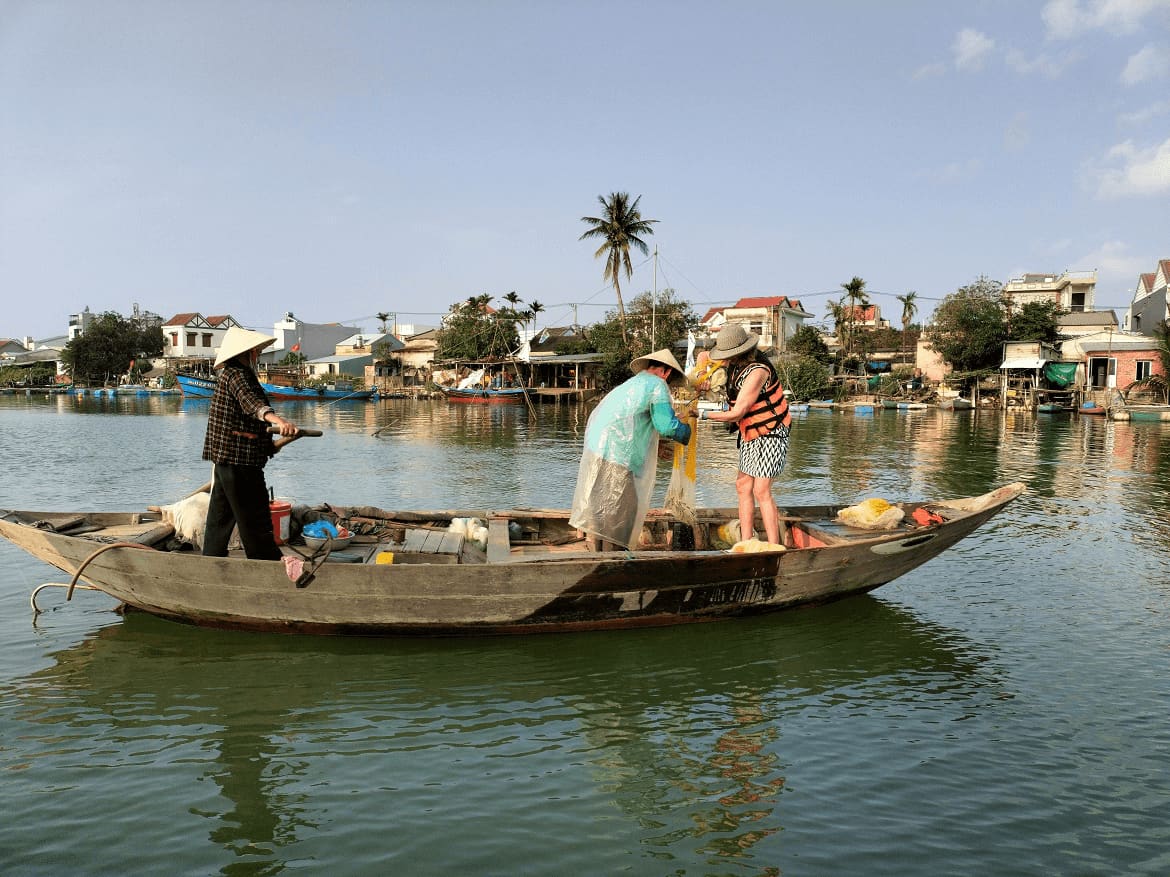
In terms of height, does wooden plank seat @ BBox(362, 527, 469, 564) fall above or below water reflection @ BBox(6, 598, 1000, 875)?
above

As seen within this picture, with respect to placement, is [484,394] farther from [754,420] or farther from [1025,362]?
[754,420]

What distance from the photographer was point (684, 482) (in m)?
6.74

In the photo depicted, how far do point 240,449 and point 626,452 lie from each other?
2632 millimetres

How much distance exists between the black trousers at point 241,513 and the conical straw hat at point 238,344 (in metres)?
0.73

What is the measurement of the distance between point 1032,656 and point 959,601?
1.39 meters

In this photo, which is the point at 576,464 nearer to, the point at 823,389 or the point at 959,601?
the point at 959,601

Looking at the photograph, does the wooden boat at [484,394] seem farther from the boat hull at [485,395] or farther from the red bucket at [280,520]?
the red bucket at [280,520]

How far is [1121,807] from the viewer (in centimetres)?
382

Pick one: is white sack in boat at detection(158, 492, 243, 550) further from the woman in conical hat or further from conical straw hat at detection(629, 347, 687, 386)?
conical straw hat at detection(629, 347, 687, 386)

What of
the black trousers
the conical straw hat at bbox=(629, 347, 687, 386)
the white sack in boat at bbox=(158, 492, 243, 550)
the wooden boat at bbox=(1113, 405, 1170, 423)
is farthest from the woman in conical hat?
the wooden boat at bbox=(1113, 405, 1170, 423)

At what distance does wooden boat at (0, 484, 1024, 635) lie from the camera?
5.41 metres

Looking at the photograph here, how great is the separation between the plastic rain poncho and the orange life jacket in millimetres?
922

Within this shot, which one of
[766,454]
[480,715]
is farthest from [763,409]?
[480,715]

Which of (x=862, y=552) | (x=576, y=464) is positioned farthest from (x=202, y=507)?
(x=576, y=464)
